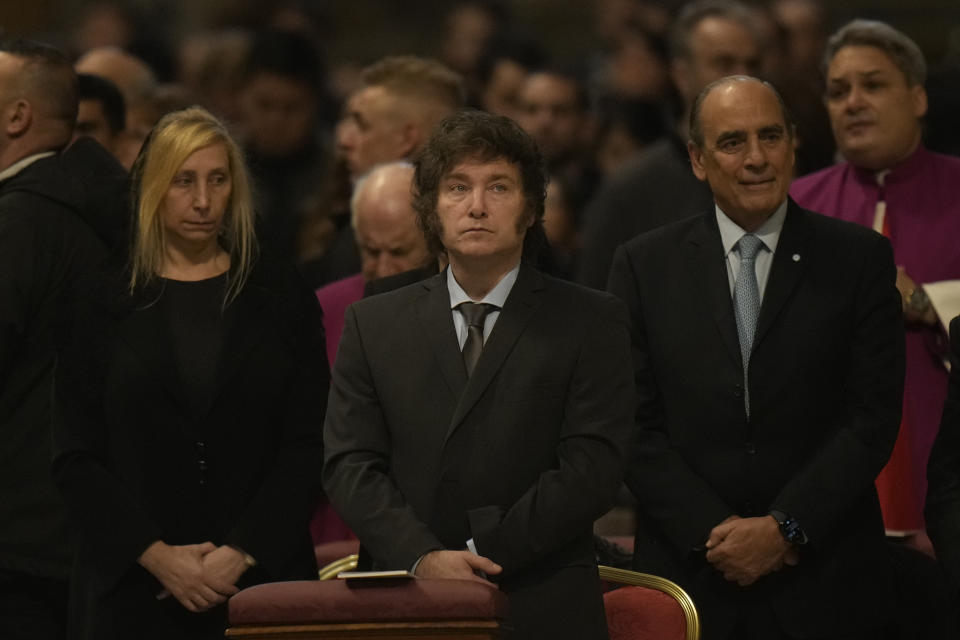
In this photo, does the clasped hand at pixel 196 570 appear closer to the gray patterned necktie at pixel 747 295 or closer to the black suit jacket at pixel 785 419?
the black suit jacket at pixel 785 419

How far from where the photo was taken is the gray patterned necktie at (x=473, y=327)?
4.68 m

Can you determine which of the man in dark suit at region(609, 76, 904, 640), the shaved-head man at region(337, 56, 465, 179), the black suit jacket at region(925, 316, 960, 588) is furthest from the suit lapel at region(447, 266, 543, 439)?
the shaved-head man at region(337, 56, 465, 179)

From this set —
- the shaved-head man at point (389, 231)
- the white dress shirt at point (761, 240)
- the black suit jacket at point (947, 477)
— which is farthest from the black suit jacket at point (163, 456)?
the black suit jacket at point (947, 477)

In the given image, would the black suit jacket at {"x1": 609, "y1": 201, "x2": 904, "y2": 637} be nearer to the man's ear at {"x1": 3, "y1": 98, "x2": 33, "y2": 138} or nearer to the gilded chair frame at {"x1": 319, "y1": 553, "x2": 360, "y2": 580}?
the gilded chair frame at {"x1": 319, "y1": 553, "x2": 360, "y2": 580}

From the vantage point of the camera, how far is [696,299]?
5.17 meters

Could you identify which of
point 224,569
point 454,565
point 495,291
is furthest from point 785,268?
point 224,569

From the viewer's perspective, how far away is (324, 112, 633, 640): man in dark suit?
4.47m

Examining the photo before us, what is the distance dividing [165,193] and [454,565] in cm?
152

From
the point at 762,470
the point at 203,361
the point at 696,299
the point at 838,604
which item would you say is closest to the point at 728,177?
the point at 696,299

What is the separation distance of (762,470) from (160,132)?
195 centimetres

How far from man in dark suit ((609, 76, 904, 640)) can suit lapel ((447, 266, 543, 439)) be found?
0.57 meters

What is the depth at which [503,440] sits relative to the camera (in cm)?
455

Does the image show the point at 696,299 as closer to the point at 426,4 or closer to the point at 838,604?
the point at 838,604

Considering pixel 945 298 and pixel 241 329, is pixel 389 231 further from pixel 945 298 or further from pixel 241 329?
pixel 945 298
